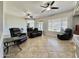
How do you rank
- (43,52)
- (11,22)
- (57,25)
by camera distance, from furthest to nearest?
1. (11,22)
2. (57,25)
3. (43,52)

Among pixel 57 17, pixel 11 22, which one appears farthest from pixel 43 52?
pixel 11 22

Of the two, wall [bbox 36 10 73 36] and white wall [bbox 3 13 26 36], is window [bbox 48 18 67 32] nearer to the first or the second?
wall [bbox 36 10 73 36]

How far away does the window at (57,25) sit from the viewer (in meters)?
10.9

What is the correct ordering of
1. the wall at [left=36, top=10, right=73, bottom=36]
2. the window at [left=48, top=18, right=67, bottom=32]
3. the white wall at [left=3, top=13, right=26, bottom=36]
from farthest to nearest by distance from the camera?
the white wall at [left=3, top=13, right=26, bottom=36] → the window at [left=48, top=18, right=67, bottom=32] → the wall at [left=36, top=10, right=73, bottom=36]

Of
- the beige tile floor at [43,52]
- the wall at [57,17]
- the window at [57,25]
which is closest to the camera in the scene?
the beige tile floor at [43,52]

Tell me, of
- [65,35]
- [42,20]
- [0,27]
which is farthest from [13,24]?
[0,27]

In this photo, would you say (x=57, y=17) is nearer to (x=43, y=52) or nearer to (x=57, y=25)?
(x=57, y=25)

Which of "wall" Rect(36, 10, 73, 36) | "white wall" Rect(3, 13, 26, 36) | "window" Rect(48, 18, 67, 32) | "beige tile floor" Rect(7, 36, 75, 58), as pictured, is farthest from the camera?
"white wall" Rect(3, 13, 26, 36)

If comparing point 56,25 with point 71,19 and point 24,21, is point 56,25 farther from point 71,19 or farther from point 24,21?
point 24,21

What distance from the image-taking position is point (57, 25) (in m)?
11.7

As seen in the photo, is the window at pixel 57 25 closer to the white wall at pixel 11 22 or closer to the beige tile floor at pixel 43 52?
the white wall at pixel 11 22

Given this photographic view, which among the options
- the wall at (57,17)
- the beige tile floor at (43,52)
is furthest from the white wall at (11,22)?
the beige tile floor at (43,52)

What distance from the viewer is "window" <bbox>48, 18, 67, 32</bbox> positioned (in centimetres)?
1086

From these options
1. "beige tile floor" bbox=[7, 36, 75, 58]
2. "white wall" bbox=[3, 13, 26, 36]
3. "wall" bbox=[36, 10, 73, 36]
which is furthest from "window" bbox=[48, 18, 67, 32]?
"beige tile floor" bbox=[7, 36, 75, 58]
